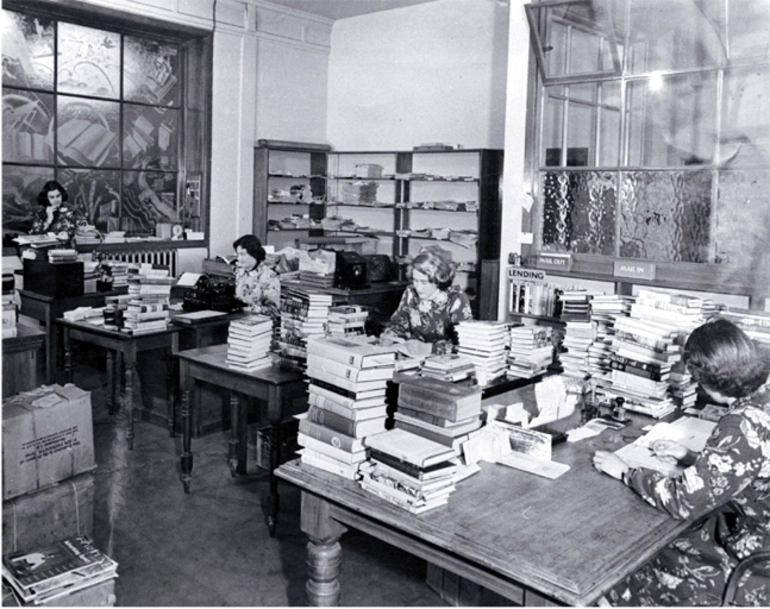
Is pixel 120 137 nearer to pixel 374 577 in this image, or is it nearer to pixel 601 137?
pixel 601 137

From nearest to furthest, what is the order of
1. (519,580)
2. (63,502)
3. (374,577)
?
(519,580) → (63,502) → (374,577)

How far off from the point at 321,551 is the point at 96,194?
6.49 metres

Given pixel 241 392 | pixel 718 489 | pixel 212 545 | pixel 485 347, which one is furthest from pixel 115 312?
pixel 718 489

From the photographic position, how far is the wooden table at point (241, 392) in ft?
12.9

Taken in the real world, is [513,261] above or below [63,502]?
above

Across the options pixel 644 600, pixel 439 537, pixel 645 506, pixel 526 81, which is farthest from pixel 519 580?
pixel 526 81

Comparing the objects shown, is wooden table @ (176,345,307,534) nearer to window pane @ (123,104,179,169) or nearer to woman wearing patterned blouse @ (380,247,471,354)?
woman wearing patterned blouse @ (380,247,471,354)

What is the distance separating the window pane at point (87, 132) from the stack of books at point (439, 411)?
624 centimetres

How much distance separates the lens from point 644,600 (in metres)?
2.50

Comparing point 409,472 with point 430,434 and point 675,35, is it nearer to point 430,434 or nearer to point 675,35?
point 430,434

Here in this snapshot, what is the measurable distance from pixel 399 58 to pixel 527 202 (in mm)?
4520

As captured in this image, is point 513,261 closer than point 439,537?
No

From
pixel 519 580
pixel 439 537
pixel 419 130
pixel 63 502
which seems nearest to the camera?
pixel 519 580

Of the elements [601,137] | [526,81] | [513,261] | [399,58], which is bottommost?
[513,261]
